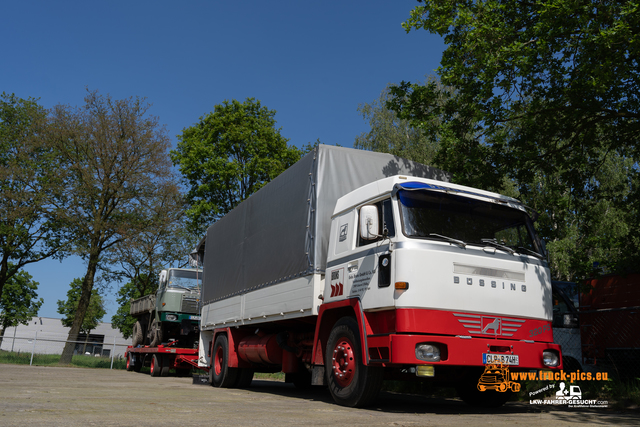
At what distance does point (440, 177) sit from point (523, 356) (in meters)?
3.84

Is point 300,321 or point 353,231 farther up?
point 353,231

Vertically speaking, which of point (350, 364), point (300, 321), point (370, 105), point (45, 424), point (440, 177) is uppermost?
point (370, 105)

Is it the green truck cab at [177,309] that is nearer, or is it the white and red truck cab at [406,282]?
the white and red truck cab at [406,282]

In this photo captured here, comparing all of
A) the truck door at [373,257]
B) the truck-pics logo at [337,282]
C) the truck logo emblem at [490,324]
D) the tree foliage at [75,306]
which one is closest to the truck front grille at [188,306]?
the truck-pics logo at [337,282]

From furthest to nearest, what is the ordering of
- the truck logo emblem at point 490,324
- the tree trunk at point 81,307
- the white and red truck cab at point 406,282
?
the tree trunk at point 81,307
the truck logo emblem at point 490,324
the white and red truck cab at point 406,282

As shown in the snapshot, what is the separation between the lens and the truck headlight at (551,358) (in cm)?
721

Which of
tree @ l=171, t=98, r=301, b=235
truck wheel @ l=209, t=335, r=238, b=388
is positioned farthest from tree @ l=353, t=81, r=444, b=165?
truck wheel @ l=209, t=335, r=238, b=388

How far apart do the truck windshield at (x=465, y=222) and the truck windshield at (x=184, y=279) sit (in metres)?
12.9

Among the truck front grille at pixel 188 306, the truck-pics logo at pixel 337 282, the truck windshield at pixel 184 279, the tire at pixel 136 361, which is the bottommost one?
the tire at pixel 136 361

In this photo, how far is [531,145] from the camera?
39.5 feet

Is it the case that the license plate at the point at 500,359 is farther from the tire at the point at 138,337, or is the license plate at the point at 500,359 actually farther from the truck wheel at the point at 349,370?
the tire at the point at 138,337

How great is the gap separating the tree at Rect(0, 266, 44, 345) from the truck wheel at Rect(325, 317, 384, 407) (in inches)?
2053

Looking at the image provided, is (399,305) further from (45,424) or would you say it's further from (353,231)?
(45,424)

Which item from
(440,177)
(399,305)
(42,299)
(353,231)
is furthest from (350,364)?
(42,299)
